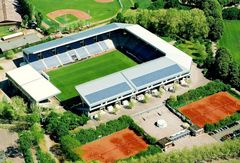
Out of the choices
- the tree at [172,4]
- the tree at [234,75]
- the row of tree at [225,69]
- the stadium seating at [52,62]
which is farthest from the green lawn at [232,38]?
the stadium seating at [52,62]

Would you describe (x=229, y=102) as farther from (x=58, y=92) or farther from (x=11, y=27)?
(x=11, y=27)

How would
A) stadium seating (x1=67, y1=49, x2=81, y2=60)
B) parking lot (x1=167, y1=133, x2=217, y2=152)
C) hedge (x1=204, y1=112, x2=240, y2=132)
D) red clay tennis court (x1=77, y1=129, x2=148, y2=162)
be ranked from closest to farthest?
1. red clay tennis court (x1=77, y1=129, x2=148, y2=162)
2. parking lot (x1=167, y1=133, x2=217, y2=152)
3. hedge (x1=204, y1=112, x2=240, y2=132)
4. stadium seating (x1=67, y1=49, x2=81, y2=60)

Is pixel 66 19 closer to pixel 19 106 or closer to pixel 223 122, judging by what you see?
pixel 19 106

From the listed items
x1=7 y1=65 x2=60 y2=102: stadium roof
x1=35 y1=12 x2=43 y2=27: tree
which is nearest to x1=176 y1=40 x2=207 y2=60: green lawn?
x1=7 y1=65 x2=60 y2=102: stadium roof

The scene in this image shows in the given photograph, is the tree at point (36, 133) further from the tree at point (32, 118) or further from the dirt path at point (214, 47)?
the dirt path at point (214, 47)

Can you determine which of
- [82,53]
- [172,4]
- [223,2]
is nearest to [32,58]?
[82,53]

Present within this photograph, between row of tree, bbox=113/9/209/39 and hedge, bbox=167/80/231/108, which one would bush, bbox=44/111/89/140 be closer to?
hedge, bbox=167/80/231/108

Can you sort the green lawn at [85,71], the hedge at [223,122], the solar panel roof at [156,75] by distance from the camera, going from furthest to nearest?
1. the green lawn at [85,71]
2. the solar panel roof at [156,75]
3. the hedge at [223,122]
